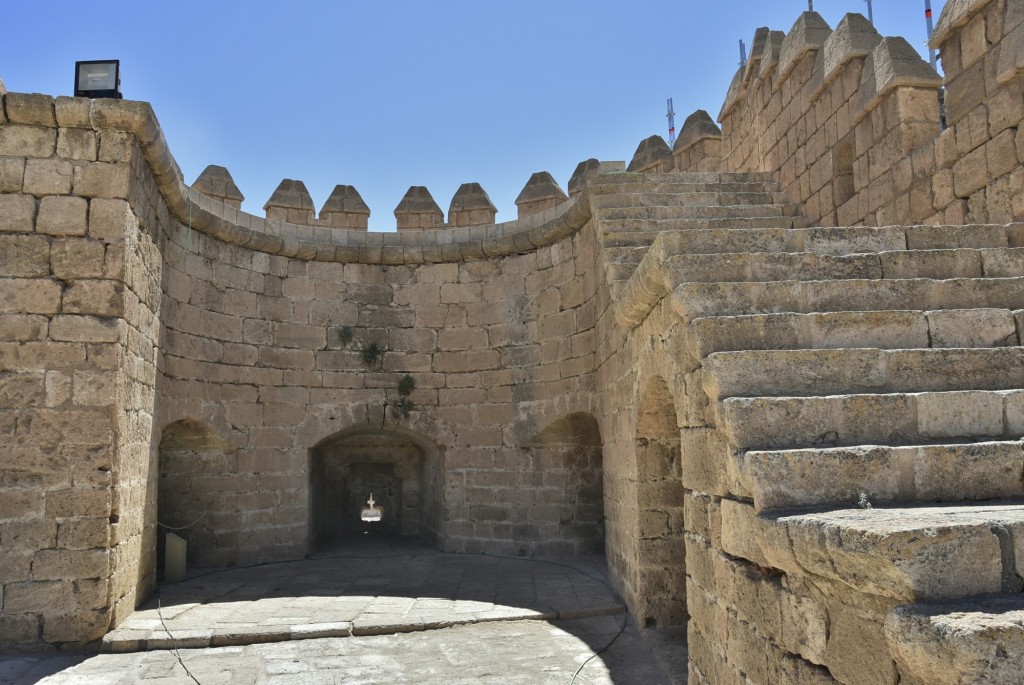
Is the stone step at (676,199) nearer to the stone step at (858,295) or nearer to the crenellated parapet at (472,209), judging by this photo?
the crenellated parapet at (472,209)

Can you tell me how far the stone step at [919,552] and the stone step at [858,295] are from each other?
61.5 inches

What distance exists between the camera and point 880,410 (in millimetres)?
3197

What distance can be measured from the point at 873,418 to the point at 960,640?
1422 millimetres

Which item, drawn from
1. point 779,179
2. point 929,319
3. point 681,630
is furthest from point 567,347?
point 929,319

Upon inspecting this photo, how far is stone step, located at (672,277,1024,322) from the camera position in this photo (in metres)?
3.91

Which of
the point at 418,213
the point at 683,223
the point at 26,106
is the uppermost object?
the point at 418,213

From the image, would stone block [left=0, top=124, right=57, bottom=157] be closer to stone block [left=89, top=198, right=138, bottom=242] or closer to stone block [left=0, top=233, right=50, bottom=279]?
stone block [left=89, top=198, right=138, bottom=242]

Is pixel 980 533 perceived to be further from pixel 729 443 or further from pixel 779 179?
pixel 779 179

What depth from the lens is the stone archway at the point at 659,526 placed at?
19.2ft

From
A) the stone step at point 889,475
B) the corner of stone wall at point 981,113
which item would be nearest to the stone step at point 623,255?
the corner of stone wall at point 981,113

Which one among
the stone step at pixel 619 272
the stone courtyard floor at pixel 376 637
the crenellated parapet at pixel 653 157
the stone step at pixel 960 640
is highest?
the crenellated parapet at pixel 653 157

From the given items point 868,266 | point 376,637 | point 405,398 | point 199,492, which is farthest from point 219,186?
point 868,266

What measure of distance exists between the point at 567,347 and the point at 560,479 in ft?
5.54

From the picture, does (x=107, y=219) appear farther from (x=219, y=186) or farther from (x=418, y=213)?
(x=418, y=213)
